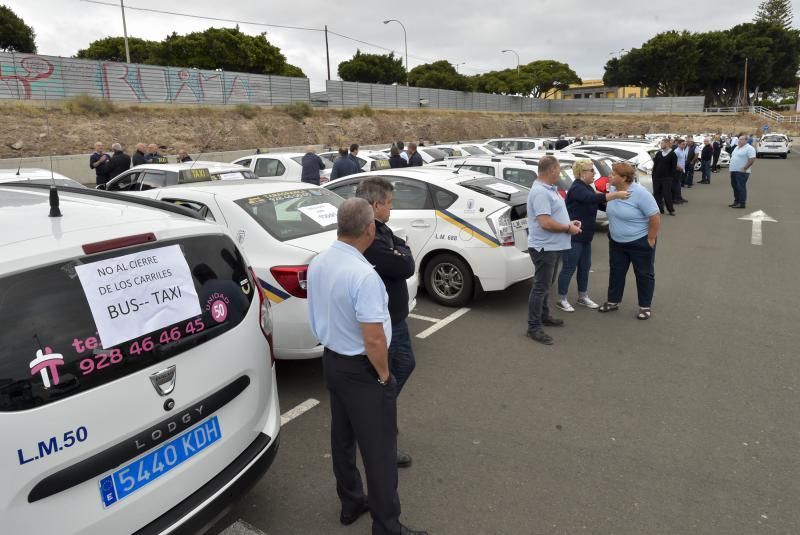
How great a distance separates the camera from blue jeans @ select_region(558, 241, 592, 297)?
19.6 ft

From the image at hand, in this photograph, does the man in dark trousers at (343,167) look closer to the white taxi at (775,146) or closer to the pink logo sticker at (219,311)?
the pink logo sticker at (219,311)

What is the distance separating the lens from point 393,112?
45.3 meters

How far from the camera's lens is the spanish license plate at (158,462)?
1.98 m

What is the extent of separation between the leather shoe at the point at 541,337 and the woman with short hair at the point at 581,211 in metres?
0.98

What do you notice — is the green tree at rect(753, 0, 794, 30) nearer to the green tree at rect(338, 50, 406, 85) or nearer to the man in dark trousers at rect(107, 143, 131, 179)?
the green tree at rect(338, 50, 406, 85)

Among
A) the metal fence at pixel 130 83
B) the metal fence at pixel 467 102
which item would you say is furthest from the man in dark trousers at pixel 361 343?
the metal fence at pixel 467 102

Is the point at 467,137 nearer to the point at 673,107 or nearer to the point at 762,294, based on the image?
the point at 673,107

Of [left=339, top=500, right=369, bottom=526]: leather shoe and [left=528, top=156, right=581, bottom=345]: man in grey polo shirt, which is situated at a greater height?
[left=528, top=156, right=581, bottom=345]: man in grey polo shirt

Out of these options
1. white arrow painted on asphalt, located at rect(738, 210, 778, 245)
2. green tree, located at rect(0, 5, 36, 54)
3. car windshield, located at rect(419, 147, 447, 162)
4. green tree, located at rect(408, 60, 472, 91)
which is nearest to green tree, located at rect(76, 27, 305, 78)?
green tree, located at rect(0, 5, 36, 54)

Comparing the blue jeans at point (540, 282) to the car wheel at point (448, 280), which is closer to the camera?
the blue jeans at point (540, 282)

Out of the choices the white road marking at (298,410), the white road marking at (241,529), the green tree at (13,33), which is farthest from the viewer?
the green tree at (13,33)

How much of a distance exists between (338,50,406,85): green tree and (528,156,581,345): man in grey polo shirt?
7237 cm

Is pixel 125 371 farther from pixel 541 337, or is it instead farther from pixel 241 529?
pixel 541 337

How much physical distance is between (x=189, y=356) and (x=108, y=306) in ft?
1.28
